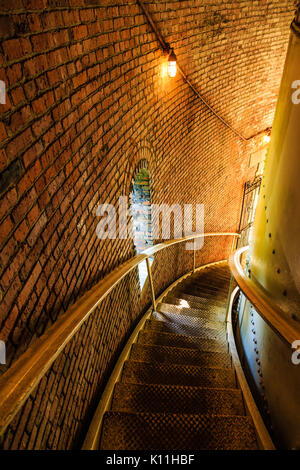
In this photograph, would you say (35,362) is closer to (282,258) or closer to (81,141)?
(81,141)

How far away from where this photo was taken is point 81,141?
1.82 metres

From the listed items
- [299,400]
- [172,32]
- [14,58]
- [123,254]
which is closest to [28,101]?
[14,58]

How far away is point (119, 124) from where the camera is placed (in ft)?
8.02

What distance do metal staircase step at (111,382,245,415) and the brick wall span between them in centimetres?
27

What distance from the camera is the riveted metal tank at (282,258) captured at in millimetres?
1827

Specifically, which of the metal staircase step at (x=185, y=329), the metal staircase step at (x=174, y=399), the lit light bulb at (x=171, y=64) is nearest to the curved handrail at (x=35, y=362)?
the metal staircase step at (x=174, y=399)

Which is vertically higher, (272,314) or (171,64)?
(171,64)

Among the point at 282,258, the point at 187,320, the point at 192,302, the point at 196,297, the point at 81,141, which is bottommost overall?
the point at 282,258

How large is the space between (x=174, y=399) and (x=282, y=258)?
59.7 inches

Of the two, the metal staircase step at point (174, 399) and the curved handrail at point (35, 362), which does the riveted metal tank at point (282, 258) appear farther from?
the curved handrail at point (35, 362)

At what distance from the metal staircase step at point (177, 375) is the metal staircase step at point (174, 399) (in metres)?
0.21

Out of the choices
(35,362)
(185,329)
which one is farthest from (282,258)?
(185,329)

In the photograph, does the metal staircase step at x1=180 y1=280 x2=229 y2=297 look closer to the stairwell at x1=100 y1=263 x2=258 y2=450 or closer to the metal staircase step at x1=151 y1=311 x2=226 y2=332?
the stairwell at x1=100 y1=263 x2=258 y2=450
